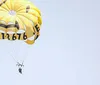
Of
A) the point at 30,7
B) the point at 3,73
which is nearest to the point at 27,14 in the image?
the point at 30,7

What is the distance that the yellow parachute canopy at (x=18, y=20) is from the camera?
56.0 ft

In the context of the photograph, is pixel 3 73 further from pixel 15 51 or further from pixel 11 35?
pixel 11 35

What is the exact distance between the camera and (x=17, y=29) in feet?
56.1

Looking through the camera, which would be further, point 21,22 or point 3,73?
point 3,73

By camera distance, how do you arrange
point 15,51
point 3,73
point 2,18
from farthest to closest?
1. point 3,73
2. point 15,51
3. point 2,18

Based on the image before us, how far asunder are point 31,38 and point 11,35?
90 cm

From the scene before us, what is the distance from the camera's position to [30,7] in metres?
17.6

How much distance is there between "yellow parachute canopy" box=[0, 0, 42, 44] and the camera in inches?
672

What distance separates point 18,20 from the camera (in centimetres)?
1720

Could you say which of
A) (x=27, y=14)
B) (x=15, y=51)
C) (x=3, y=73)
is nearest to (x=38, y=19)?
(x=27, y=14)

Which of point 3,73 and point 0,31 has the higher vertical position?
point 0,31

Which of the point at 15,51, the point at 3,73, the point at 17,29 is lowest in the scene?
the point at 3,73

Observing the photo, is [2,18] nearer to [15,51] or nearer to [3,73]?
[15,51]

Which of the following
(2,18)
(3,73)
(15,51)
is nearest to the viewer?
(2,18)
